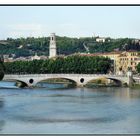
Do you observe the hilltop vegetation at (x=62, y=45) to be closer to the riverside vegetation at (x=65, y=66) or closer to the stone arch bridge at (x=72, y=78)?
the riverside vegetation at (x=65, y=66)

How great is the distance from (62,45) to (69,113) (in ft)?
6.43

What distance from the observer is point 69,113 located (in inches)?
254

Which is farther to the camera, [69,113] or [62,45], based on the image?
[62,45]

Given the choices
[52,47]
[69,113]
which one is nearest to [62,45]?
[52,47]

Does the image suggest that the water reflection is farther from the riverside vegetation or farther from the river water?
the riverside vegetation

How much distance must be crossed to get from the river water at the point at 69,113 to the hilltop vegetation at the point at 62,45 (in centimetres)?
54

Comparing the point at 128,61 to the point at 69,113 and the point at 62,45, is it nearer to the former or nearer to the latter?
the point at 62,45

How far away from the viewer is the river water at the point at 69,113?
5402mm

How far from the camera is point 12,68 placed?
9.76 m

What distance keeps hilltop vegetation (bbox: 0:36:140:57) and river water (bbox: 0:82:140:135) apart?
543 mm

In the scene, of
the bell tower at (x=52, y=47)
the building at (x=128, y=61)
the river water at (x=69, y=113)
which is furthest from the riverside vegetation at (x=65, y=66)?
the river water at (x=69, y=113)
